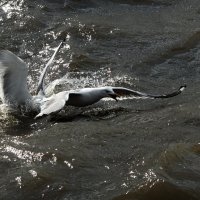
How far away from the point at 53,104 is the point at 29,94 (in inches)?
30.3

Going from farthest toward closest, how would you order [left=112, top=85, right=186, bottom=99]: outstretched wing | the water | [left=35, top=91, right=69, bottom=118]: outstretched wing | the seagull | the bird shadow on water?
[left=112, top=85, right=186, bottom=99]: outstretched wing, the seagull, the bird shadow on water, [left=35, top=91, right=69, bottom=118]: outstretched wing, the water

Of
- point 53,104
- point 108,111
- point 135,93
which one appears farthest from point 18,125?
point 135,93

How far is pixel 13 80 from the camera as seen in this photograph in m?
6.43

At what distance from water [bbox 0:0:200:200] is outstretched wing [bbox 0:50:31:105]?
0.78 feet

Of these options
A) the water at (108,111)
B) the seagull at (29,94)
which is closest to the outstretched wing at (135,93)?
the seagull at (29,94)

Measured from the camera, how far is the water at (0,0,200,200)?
4.60 m

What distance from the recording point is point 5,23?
30.8ft

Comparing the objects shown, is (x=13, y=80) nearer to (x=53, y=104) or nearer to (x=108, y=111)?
(x=53, y=104)

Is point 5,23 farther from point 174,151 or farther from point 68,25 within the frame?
point 174,151

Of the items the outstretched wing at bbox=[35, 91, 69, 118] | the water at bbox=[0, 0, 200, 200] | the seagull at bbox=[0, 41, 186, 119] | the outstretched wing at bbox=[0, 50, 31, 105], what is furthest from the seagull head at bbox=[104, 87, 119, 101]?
the outstretched wing at bbox=[0, 50, 31, 105]

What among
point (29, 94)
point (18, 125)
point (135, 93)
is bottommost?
point (18, 125)

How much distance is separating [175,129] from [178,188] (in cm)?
136

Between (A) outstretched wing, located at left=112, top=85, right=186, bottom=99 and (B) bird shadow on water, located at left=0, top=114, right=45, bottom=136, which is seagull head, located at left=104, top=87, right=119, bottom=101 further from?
(B) bird shadow on water, located at left=0, top=114, right=45, bottom=136

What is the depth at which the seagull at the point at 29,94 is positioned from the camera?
6.21 metres
